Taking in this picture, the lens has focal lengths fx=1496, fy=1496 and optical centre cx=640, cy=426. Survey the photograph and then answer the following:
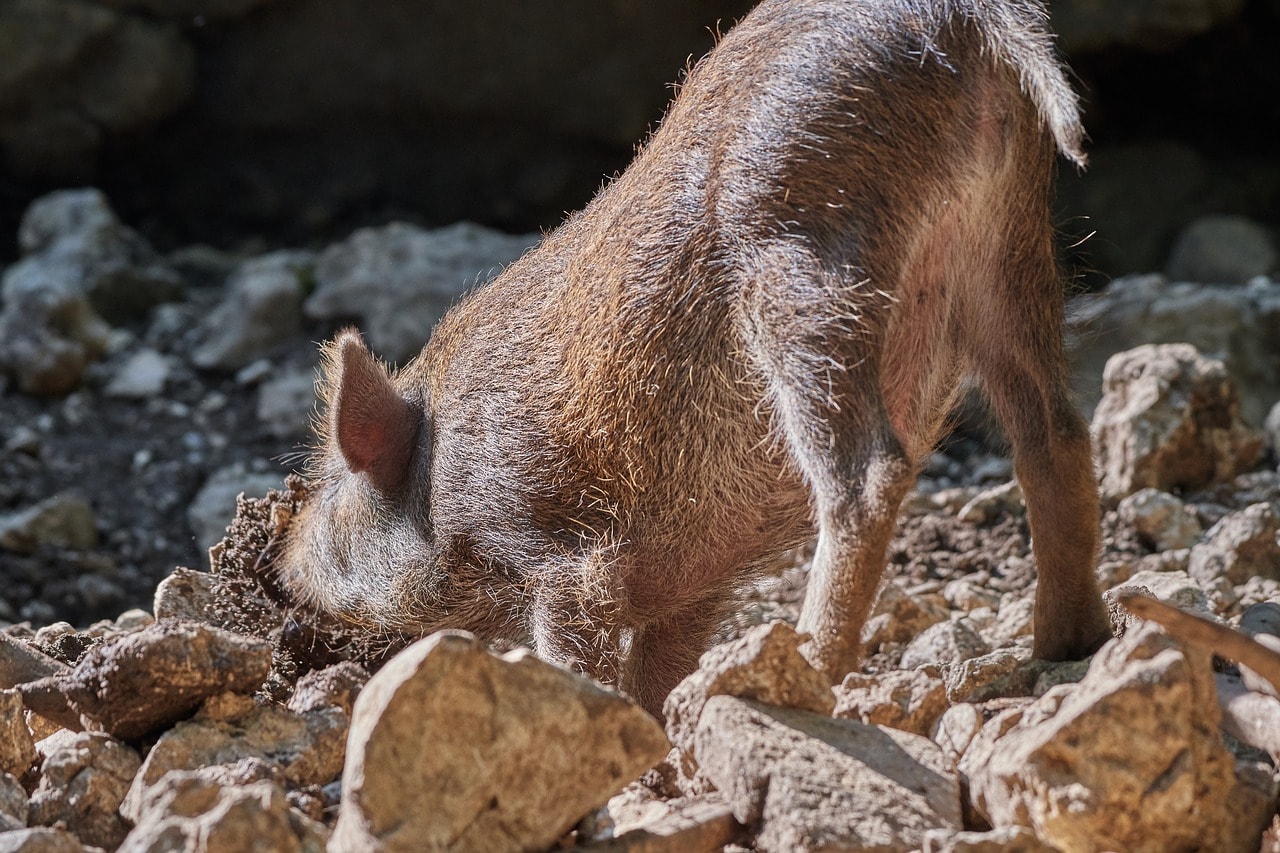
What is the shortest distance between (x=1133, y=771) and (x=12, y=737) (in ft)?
6.33

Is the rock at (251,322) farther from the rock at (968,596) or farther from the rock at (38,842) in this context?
the rock at (38,842)

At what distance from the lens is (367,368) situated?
4.07 m

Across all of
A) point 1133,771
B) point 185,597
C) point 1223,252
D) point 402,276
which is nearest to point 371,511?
point 185,597

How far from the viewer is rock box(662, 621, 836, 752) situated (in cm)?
244

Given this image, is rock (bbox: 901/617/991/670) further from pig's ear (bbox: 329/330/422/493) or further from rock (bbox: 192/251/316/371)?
rock (bbox: 192/251/316/371)

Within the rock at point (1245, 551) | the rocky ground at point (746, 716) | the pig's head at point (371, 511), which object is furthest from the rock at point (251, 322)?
the rock at point (1245, 551)

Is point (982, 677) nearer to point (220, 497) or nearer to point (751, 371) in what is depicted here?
point (751, 371)

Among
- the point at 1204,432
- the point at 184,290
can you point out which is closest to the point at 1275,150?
the point at 1204,432

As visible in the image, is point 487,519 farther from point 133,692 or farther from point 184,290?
point 184,290

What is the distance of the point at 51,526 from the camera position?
634 centimetres

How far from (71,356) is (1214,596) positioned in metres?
5.89

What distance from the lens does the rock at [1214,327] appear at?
21.3 ft

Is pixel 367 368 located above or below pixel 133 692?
above

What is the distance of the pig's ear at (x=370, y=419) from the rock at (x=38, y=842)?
2048 millimetres
